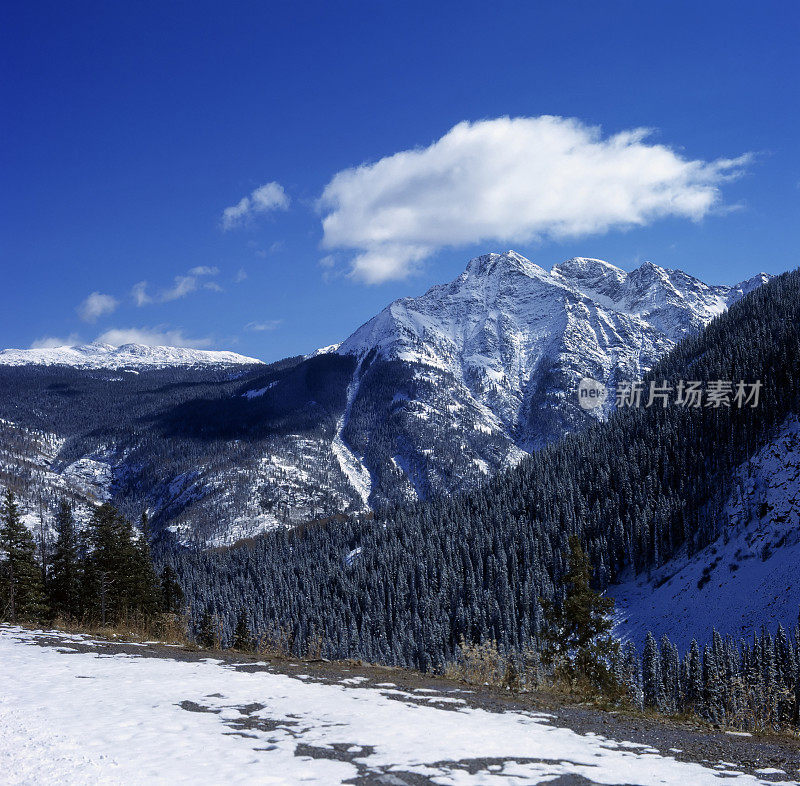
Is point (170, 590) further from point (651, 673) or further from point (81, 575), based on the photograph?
point (651, 673)

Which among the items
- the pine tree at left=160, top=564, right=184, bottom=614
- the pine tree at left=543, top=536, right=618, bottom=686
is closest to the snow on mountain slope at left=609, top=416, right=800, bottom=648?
the pine tree at left=160, top=564, right=184, bottom=614

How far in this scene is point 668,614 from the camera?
106m

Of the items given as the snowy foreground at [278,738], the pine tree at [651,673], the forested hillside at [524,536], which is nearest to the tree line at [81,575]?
the snowy foreground at [278,738]

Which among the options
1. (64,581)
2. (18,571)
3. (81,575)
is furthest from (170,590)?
(18,571)

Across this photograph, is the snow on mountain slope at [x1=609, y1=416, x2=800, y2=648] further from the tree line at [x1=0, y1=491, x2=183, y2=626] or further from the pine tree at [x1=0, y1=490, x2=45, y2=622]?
the pine tree at [x1=0, y1=490, x2=45, y2=622]

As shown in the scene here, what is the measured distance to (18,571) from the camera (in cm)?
3600

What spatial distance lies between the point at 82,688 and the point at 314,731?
6.61 m

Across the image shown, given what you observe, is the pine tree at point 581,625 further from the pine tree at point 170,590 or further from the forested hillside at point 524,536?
the forested hillside at point 524,536

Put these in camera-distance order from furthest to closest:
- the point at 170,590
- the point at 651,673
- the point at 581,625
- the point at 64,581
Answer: the point at 651,673 < the point at 170,590 < the point at 64,581 < the point at 581,625

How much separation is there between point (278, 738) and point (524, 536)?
140971mm

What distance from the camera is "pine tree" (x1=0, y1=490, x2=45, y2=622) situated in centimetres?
3491

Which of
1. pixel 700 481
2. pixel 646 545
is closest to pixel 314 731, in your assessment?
pixel 646 545

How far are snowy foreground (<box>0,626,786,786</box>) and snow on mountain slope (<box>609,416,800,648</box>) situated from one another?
10588 cm

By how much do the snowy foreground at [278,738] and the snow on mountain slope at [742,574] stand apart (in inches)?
4169
